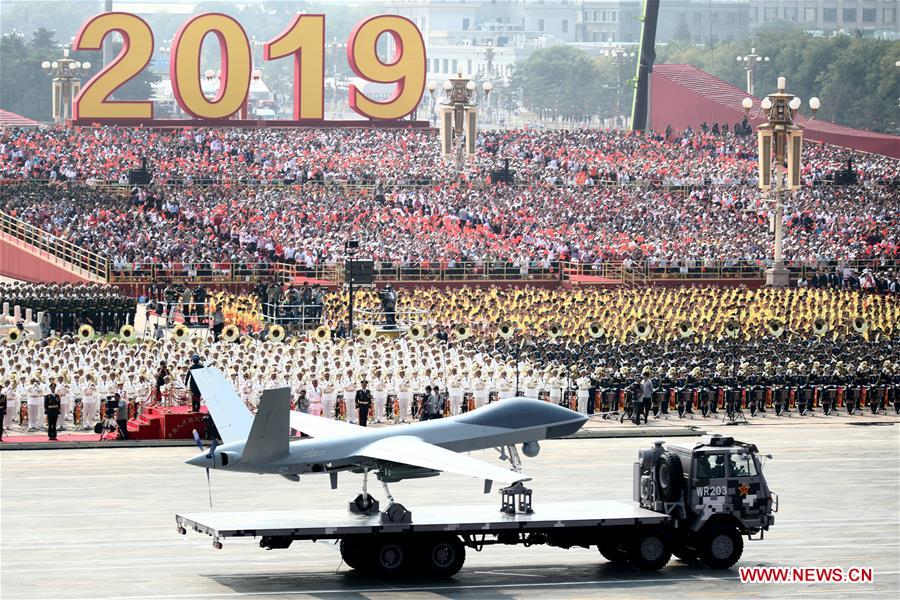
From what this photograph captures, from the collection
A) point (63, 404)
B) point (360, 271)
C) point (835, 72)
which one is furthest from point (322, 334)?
point (835, 72)

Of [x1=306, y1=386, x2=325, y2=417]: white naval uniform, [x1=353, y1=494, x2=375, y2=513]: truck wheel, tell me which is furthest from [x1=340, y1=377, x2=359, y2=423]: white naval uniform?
[x1=353, y1=494, x2=375, y2=513]: truck wheel

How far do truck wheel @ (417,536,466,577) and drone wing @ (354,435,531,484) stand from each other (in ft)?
3.42

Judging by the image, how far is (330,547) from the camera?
26953 millimetres

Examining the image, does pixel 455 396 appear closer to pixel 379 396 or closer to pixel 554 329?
pixel 379 396

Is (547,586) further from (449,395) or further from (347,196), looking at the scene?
(347,196)

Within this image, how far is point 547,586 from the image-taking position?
79.8 ft

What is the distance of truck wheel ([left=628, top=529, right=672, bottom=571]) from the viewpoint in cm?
2469

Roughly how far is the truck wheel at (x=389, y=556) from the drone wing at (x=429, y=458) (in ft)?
3.59

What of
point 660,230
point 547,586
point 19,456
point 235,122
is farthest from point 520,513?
point 235,122

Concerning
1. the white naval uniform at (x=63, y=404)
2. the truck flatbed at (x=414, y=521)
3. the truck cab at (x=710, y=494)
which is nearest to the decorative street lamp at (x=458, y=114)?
the white naval uniform at (x=63, y=404)

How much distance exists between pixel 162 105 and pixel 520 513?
583 ft

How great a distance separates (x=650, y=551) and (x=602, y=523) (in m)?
1.24

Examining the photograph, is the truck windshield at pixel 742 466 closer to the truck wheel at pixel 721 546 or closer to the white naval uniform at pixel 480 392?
the truck wheel at pixel 721 546

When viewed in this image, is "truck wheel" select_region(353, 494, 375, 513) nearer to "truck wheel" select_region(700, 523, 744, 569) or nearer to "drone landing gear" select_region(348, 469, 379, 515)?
"drone landing gear" select_region(348, 469, 379, 515)
